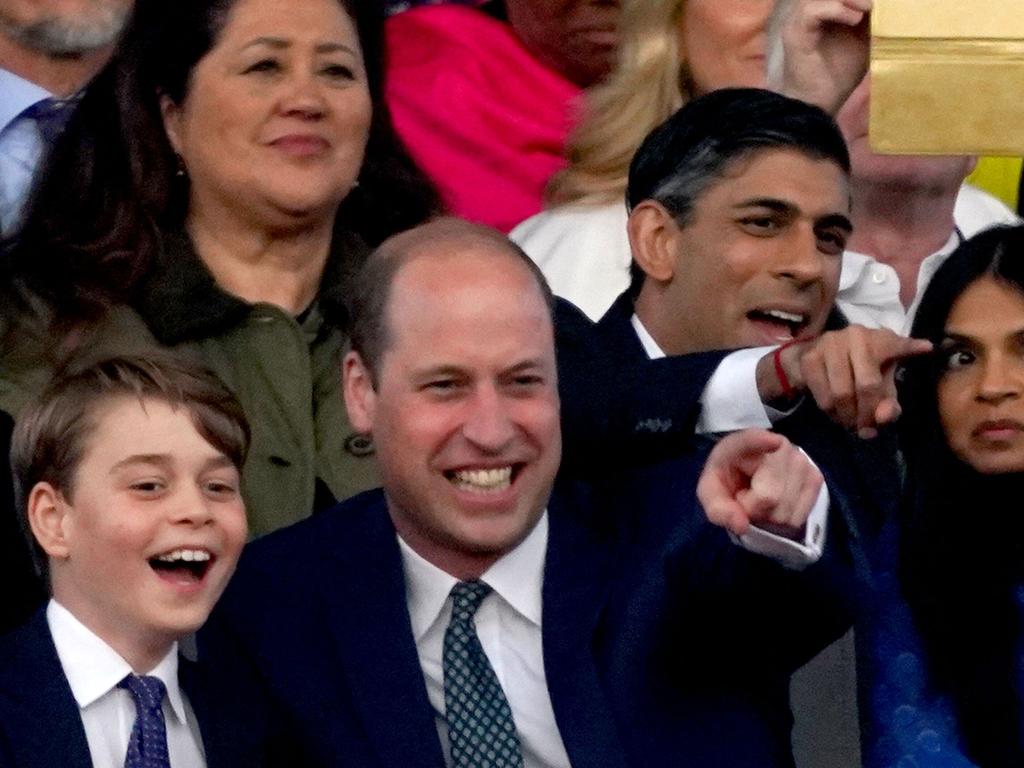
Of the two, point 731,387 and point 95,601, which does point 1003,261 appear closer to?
point 731,387

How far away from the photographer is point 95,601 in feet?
11.5

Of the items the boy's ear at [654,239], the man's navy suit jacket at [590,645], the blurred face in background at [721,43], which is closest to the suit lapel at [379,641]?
the man's navy suit jacket at [590,645]

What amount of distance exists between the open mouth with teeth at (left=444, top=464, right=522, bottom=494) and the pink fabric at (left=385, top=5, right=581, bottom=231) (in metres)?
1.27

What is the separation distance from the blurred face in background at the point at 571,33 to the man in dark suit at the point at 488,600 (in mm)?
1345

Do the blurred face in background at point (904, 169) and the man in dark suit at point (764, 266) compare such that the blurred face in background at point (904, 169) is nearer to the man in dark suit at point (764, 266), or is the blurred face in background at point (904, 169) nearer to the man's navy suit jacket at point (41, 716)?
the man in dark suit at point (764, 266)

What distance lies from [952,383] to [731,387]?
13.8 inches

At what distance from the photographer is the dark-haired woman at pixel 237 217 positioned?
4145mm

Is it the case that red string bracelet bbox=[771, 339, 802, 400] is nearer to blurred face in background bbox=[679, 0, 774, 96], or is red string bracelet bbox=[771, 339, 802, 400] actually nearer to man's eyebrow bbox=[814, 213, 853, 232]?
man's eyebrow bbox=[814, 213, 853, 232]

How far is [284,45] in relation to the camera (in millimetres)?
4375

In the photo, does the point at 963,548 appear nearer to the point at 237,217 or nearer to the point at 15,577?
the point at 237,217

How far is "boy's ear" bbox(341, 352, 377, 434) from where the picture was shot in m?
3.75

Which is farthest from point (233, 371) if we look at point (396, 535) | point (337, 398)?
point (396, 535)

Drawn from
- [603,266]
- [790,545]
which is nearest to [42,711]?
[790,545]

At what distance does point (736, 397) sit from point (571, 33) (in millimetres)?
1370
